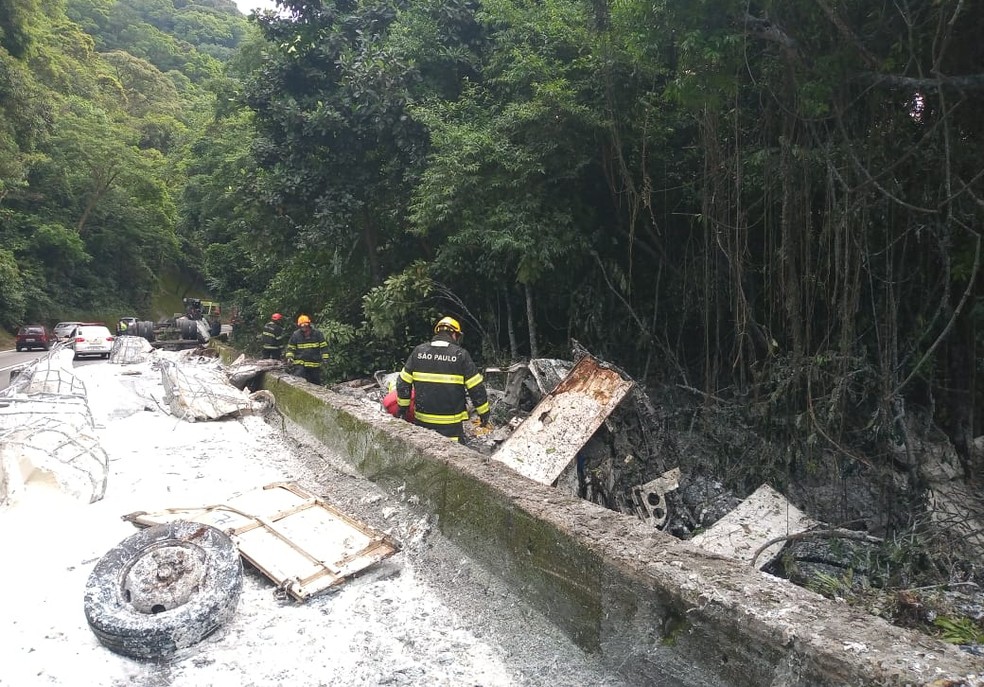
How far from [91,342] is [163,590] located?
65.8ft

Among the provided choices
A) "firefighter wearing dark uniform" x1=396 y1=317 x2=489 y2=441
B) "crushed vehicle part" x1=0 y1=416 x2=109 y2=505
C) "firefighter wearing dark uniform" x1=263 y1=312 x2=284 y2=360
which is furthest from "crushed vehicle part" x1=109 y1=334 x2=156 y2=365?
"firefighter wearing dark uniform" x1=396 y1=317 x2=489 y2=441

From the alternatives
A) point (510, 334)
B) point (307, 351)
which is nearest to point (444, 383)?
point (510, 334)

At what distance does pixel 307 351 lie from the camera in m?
8.96

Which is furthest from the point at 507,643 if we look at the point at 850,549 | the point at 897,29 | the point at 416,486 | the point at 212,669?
the point at 897,29

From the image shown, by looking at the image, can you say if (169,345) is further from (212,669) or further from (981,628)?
(981,628)

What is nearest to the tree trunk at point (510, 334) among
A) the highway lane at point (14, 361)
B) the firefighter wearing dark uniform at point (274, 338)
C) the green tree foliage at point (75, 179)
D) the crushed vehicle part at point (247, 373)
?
the crushed vehicle part at point (247, 373)

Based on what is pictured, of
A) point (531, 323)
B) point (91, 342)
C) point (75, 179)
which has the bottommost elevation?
point (91, 342)

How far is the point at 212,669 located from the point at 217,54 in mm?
88743

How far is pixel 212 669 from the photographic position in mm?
2568

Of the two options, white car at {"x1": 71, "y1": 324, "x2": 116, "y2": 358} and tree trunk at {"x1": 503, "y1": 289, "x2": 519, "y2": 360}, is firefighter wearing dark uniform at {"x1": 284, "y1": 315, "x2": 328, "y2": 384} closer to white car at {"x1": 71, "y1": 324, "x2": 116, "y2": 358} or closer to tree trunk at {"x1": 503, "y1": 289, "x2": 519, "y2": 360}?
tree trunk at {"x1": 503, "y1": 289, "x2": 519, "y2": 360}

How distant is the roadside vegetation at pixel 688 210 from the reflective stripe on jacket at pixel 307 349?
0.42 m

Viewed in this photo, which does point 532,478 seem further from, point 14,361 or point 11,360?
point 11,360

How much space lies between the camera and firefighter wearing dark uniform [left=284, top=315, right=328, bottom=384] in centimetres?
898

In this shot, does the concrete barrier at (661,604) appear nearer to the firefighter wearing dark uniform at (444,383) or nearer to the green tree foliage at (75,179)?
the firefighter wearing dark uniform at (444,383)
